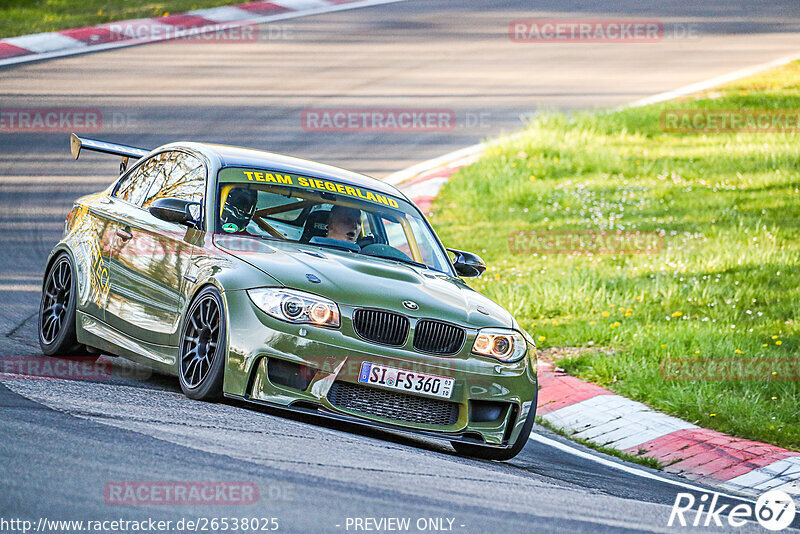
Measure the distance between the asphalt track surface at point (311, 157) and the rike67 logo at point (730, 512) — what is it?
14 cm

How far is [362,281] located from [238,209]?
125cm

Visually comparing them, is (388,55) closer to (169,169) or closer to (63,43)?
(63,43)

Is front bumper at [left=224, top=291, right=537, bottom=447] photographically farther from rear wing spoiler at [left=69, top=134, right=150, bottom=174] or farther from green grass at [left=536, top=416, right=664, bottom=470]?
rear wing spoiler at [left=69, top=134, right=150, bottom=174]

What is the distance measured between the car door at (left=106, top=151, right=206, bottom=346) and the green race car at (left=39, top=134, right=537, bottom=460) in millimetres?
13

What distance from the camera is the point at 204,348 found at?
6992mm

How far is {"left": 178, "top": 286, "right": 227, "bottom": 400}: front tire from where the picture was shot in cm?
676

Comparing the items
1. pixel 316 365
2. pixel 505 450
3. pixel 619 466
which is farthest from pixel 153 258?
pixel 619 466

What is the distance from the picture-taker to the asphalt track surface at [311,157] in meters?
5.24

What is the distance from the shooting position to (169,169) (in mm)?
8516
